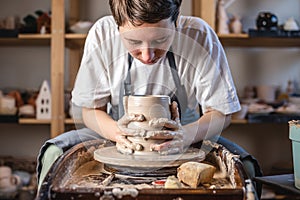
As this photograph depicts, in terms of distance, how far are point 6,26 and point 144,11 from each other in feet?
4.57

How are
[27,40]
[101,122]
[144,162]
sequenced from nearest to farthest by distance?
[144,162] < [101,122] < [27,40]

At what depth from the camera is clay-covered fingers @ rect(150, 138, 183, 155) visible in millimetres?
994

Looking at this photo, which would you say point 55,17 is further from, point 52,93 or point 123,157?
→ point 123,157

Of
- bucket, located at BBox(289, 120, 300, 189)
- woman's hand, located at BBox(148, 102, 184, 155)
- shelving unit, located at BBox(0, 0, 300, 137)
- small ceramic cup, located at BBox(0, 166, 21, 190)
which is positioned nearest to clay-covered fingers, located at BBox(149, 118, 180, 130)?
woman's hand, located at BBox(148, 102, 184, 155)

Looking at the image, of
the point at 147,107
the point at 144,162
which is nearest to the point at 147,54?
the point at 147,107

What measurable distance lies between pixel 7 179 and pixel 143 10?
1371mm

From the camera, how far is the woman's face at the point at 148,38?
3.53ft

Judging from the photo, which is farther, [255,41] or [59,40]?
[255,41]

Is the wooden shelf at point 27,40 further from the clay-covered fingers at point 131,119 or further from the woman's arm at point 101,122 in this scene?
the clay-covered fingers at point 131,119

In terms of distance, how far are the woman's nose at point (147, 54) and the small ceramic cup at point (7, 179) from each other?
4.20ft

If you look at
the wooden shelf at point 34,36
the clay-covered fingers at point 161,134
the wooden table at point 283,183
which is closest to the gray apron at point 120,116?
the wooden table at point 283,183

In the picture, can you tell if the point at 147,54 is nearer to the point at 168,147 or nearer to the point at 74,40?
the point at 168,147

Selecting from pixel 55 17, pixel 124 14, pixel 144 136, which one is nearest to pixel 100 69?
pixel 124 14

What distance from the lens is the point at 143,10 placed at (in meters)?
1.06
